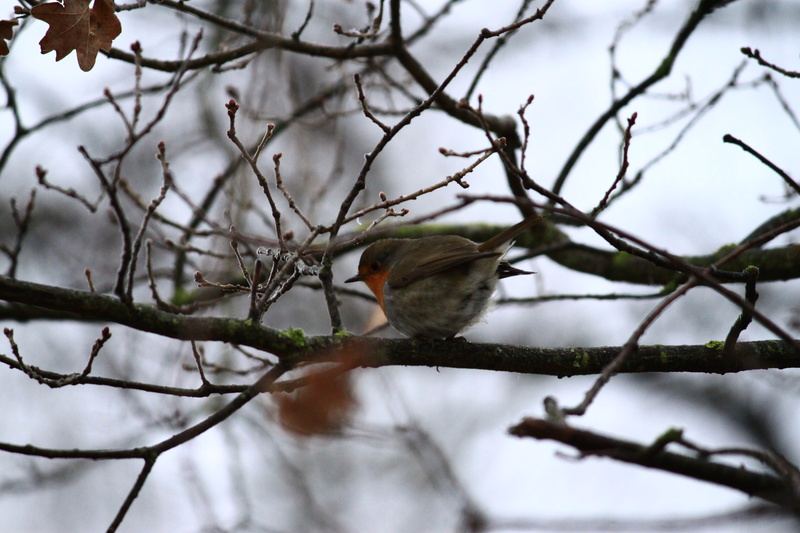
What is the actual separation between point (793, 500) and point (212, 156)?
9.38 metres

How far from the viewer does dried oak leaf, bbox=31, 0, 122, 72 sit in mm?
2861

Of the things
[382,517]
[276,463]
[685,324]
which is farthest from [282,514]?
[685,324]

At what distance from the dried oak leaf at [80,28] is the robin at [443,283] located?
2.07 m

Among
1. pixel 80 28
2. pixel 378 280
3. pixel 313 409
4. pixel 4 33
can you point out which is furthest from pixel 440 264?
pixel 4 33

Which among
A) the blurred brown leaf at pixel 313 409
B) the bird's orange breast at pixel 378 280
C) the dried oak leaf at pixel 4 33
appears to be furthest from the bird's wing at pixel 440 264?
the dried oak leaf at pixel 4 33

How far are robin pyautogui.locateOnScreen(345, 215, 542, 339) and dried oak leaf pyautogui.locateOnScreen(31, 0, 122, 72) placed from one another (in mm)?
2070

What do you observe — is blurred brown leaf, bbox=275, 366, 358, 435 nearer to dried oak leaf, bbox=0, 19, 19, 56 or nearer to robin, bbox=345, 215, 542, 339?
robin, bbox=345, 215, 542, 339

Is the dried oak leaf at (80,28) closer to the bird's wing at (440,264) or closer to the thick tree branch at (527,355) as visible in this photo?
the thick tree branch at (527,355)

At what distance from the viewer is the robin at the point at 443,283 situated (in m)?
4.03

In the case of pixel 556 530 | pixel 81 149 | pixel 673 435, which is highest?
pixel 81 149

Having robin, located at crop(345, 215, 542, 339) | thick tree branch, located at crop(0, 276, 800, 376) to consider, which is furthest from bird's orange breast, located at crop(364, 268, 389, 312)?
thick tree branch, located at crop(0, 276, 800, 376)

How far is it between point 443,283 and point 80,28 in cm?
230

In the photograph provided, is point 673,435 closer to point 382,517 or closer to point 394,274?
point 394,274

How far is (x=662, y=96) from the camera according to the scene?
5.05 meters
